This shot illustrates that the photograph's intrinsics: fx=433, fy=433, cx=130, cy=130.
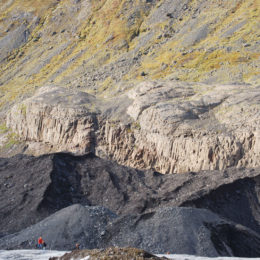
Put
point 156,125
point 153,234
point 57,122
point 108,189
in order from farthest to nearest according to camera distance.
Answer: point 57,122 < point 156,125 < point 108,189 < point 153,234

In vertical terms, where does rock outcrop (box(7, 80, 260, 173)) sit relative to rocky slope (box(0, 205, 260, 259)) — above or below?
above

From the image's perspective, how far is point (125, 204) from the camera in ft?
91.4

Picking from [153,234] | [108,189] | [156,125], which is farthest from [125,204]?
[156,125]

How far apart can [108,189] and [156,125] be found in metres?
7.52

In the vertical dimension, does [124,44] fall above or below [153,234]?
above

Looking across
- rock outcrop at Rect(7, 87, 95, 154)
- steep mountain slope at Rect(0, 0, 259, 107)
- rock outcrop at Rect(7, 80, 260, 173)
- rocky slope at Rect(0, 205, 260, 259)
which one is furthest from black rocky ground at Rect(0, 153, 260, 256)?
steep mountain slope at Rect(0, 0, 259, 107)

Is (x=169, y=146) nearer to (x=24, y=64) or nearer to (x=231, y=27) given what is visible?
(x=231, y=27)

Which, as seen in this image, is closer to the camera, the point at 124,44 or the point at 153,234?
the point at 153,234

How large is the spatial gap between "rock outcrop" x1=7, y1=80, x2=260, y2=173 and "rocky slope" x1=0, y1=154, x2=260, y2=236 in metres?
2.22

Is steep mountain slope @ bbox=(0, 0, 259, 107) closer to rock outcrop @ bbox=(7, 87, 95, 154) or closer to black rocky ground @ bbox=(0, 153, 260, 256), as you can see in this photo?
rock outcrop @ bbox=(7, 87, 95, 154)

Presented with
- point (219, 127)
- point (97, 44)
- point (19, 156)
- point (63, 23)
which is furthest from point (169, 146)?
point (63, 23)

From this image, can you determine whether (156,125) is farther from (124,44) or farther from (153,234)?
(124,44)

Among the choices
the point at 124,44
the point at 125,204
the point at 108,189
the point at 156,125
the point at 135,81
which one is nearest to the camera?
the point at 125,204

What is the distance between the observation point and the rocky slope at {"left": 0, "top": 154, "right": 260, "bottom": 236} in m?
25.8
